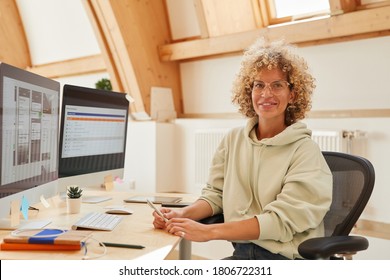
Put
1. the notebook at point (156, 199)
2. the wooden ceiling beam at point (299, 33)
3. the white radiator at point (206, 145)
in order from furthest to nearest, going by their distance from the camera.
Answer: the white radiator at point (206, 145)
the wooden ceiling beam at point (299, 33)
the notebook at point (156, 199)

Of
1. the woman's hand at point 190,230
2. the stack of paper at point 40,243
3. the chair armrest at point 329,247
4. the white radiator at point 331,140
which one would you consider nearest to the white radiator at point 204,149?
the white radiator at point 331,140

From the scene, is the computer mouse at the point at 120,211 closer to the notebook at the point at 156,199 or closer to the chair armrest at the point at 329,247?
the notebook at the point at 156,199

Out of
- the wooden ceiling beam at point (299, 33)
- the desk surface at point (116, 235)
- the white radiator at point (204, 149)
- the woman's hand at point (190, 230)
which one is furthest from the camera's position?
the white radiator at point (204, 149)

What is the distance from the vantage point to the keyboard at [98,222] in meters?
1.46

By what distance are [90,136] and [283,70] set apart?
0.87 m

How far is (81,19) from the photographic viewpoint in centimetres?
500

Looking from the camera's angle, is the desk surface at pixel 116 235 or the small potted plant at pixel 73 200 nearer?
the desk surface at pixel 116 235

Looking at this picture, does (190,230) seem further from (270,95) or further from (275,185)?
(270,95)

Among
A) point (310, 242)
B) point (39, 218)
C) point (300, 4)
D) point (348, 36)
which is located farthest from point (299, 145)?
point (300, 4)

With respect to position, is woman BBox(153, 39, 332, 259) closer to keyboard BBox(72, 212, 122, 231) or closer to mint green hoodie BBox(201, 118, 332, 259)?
mint green hoodie BBox(201, 118, 332, 259)

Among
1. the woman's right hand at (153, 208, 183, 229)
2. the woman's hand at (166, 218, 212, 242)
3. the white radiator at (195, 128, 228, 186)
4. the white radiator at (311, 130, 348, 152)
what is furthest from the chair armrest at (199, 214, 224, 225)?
the white radiator at (195, 128, 228, 186)

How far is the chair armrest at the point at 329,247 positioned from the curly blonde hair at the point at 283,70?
580 mm

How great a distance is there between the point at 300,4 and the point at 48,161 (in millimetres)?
2596
